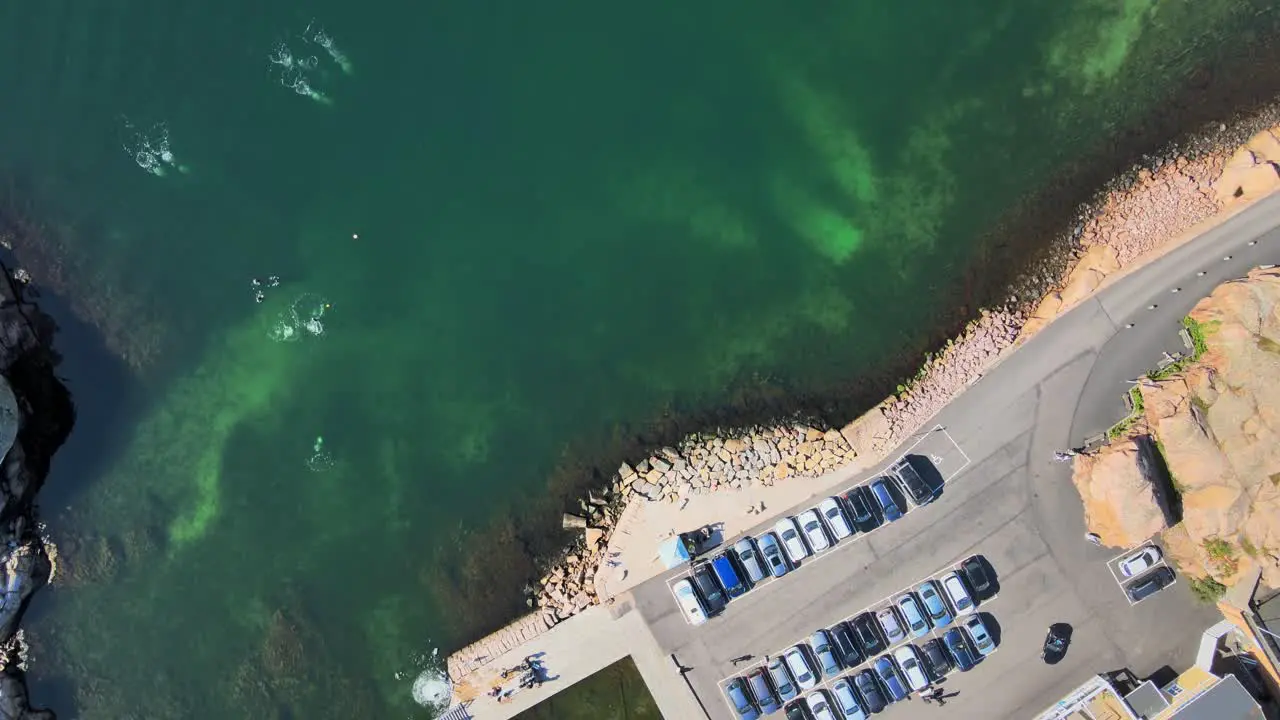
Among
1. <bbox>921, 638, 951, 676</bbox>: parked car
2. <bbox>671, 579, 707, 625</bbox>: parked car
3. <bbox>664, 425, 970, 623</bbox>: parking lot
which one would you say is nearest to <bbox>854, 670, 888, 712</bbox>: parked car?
<bbox>921, 638, 951, 676</bbox>: parked car

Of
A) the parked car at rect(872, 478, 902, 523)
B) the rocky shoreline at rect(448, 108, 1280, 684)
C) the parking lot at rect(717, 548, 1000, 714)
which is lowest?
the parking lot at rect(717, 548, 1000, 714)

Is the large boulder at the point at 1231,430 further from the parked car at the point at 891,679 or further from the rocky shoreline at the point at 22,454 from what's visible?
→ the rocky shoreline at the point at 22,454

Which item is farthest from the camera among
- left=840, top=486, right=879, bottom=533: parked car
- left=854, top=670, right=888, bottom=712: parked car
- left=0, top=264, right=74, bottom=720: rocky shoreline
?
left=0, top=264, right=74, bottom=720: rocky shoreline

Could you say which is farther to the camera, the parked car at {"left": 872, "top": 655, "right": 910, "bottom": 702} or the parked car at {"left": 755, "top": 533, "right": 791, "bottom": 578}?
the parked car at {"left": 755, "top": 533, "right": 791, "bottom": 578}

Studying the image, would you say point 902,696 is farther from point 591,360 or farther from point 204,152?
point 204,152

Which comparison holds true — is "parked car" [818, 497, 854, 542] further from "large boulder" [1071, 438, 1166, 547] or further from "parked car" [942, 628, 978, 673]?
"large boulder" [1071, 438, 1166, 547]
